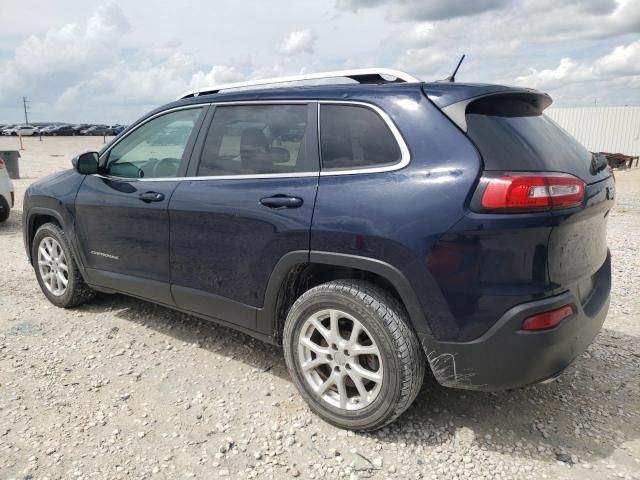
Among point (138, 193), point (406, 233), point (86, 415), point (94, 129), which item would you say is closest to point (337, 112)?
point (406, 233)

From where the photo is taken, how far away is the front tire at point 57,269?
14.5ft

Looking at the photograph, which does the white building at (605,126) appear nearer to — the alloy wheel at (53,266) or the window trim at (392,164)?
the alloy wheel at (53,266)

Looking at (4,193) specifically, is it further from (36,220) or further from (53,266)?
(53,266)

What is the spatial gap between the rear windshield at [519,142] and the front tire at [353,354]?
87cm

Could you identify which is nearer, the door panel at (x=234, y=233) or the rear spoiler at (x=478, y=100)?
the rear spoiler at (x=478, y=100)

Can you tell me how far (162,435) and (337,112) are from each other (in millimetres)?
1984

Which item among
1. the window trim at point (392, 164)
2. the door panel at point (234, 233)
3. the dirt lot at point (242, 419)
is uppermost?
the window trim at point (392, 164)

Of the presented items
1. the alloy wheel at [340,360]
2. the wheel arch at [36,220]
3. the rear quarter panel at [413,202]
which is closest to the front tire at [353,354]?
the alloy wheel at [340,360]

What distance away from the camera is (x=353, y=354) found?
9.01ft

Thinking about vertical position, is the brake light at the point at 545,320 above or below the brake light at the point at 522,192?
below

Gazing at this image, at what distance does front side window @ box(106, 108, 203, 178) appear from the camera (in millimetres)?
3621

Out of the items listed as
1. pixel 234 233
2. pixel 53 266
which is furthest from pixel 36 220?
pixel 234 233

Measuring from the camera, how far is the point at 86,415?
300 centimetres

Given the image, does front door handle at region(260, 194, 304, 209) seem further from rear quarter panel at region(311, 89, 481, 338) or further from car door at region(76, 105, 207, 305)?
car door at region(76, 105, 207, 305)
